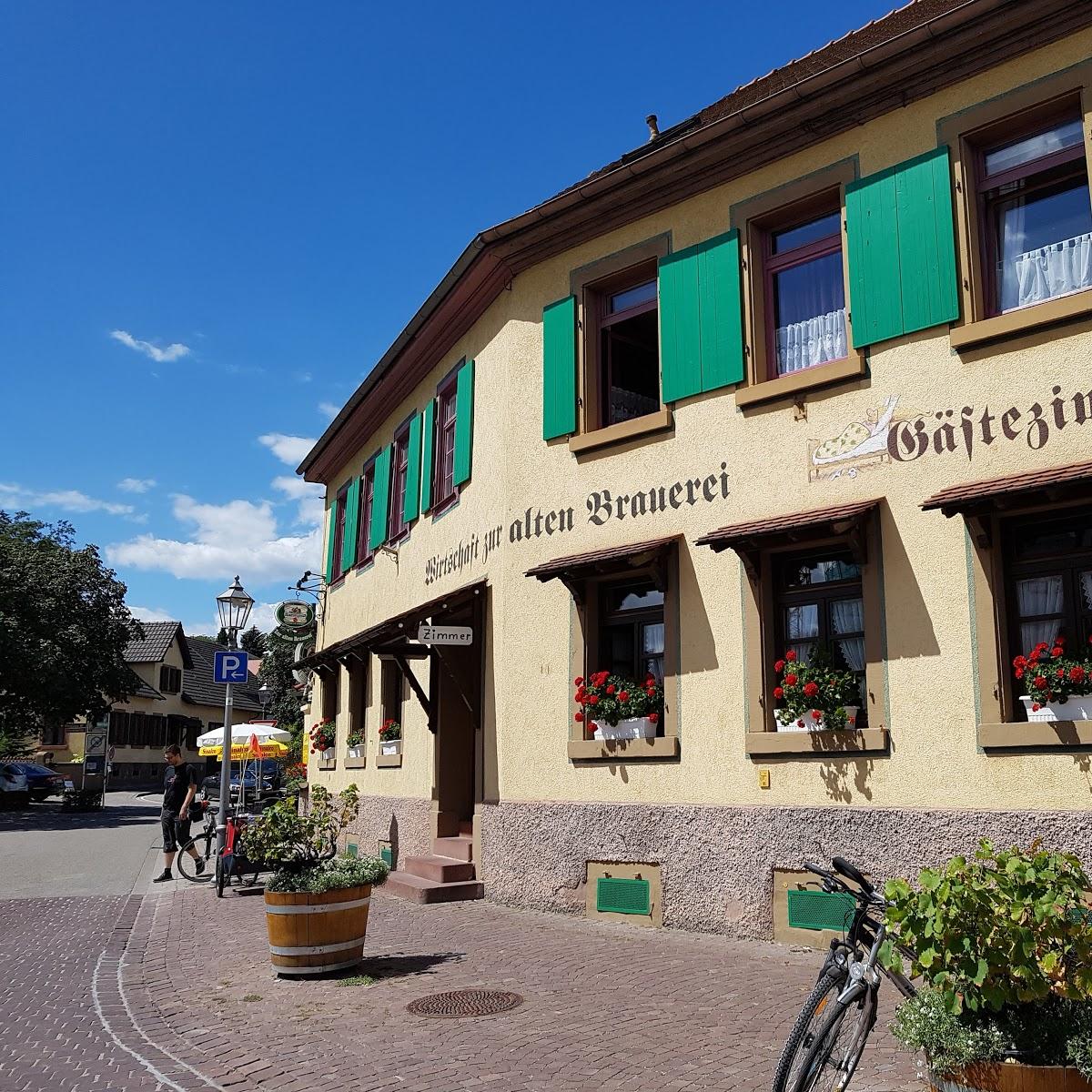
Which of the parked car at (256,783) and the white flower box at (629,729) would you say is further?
the parked car at (256,783)

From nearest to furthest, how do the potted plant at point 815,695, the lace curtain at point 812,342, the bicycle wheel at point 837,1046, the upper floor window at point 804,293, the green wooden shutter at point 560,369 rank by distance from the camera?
the bicycle wheel at point 837,1046, the potted plant at point 815,695, the lace curtain at point 812,342, the upper floor window at point 804,293, the green wooden shutter at point 560,369

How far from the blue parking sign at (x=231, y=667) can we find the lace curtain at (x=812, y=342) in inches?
332

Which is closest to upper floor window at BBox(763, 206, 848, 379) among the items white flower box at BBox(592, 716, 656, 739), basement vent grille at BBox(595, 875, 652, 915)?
white flower box at BBox(592, 716, 656, 739)

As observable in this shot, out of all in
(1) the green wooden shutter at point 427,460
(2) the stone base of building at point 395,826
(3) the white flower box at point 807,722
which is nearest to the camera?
(3) the white flower box at point 807,722

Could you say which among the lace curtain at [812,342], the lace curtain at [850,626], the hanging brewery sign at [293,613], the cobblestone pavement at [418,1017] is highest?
the lace curtain at [812,342]

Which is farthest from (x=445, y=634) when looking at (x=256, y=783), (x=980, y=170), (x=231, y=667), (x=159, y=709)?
(x=159, y=709)

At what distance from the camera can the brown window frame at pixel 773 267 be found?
32.9 ft

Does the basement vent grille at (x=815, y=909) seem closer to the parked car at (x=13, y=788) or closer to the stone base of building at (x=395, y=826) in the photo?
the stone base of building at (x=395, y=826)

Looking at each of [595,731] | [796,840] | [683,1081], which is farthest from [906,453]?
[683,1081]

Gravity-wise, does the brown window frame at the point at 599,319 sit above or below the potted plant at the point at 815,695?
above

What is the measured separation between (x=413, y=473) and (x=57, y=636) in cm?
2069

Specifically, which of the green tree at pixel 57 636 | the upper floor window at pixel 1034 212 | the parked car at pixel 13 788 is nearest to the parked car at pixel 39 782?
the parked car at pixel 13 788

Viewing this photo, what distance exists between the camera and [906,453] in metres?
9.32

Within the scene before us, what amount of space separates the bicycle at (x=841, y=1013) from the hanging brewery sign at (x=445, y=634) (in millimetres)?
8696
